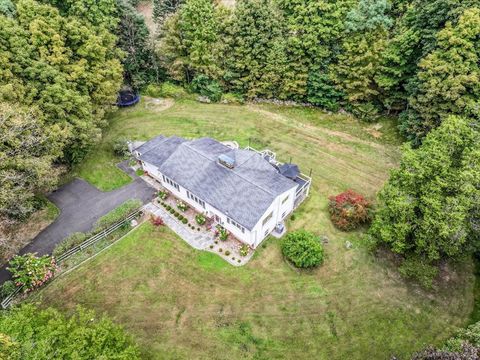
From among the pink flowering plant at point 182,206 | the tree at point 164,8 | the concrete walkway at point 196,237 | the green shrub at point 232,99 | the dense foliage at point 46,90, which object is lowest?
the concrete walkway at point 196,237

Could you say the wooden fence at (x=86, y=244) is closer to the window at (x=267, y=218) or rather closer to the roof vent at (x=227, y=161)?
the roof vent at (x=227, y=161)

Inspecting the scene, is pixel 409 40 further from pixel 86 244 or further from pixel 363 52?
pixel 86 244

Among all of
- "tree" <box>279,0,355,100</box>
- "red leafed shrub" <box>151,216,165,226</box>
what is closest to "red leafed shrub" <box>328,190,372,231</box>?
"red leafed shrub" <box>151,216,165,226</box>

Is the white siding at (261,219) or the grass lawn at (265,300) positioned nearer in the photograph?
the grass lawn at (265,300)

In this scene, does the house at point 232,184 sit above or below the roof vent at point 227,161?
below

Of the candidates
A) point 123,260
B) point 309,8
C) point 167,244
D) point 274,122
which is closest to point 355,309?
point 167,244

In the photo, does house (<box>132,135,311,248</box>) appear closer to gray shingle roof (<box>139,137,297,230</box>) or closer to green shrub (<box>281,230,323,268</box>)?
gray shingle roof (<box>139,137,297,230</box>)

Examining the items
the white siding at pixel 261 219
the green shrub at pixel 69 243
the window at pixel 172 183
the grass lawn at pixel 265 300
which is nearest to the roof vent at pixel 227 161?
the white siding at pixel 261 219
